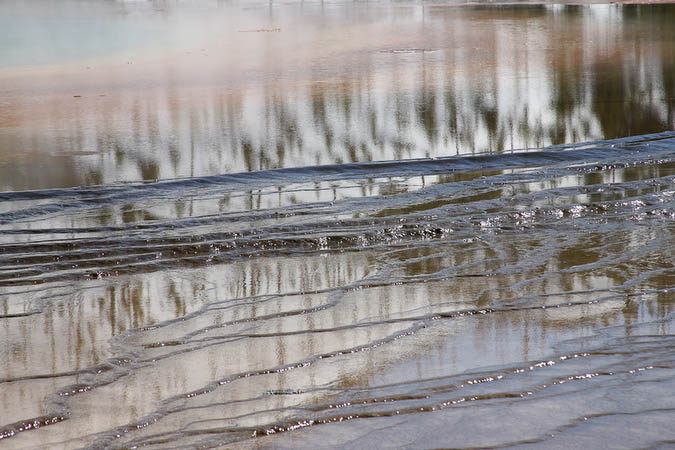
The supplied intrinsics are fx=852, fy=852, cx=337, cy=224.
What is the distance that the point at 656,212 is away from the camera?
5785 millimetres

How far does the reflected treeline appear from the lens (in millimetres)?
7641

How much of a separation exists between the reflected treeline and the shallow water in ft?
0.16

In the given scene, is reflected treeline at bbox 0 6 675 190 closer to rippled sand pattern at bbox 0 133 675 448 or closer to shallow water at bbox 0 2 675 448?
shallow water at bbox 0 2 675 448

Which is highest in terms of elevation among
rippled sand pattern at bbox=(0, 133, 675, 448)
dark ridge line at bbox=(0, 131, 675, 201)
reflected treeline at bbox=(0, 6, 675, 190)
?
reflected treeline at bbox=(0, 6, 675, 190)

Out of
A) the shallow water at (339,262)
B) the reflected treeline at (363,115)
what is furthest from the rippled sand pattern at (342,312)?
the reflected treeline at (363,115)

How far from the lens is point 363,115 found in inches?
369

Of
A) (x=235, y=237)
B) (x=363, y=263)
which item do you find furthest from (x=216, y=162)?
(x=363, y=263)

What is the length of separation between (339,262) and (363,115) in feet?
15.4

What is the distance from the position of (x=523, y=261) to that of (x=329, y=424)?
226 cm

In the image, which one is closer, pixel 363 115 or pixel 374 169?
pixel 374 169

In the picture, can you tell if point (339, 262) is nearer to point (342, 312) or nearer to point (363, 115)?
point (342, 312)

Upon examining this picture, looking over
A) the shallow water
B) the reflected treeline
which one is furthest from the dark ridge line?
the reflected treeline

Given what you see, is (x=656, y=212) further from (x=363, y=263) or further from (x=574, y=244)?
(x=363, y=263)

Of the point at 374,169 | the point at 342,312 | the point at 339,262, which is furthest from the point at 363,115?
the point at 342,312
